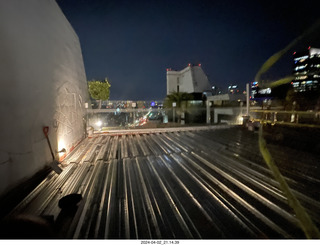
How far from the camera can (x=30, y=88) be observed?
293cm

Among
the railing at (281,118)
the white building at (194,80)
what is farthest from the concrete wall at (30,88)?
the white building at (194,80)

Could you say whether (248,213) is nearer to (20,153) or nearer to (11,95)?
(20,153)

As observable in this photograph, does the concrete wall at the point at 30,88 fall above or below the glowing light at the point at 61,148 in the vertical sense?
above

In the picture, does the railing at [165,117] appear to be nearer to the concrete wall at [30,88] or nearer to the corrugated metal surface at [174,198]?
the concrete wall at [30,88]

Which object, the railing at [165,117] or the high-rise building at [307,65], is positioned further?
the high-rise building at [307,65]

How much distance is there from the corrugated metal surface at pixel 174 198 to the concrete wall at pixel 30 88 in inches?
23.9

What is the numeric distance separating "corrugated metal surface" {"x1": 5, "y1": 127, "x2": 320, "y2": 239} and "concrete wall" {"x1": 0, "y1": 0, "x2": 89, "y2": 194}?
0.61m

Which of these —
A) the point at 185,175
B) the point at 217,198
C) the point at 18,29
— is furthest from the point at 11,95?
the point at 217,198

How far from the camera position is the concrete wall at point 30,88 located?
2346 millimetres

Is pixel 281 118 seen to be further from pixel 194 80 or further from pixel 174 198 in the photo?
pixel 194 80

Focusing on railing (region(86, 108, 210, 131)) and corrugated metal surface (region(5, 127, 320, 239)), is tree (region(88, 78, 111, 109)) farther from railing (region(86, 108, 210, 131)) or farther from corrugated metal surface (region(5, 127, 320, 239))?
corrugated metal surface (region(5, 127, 320, 239))

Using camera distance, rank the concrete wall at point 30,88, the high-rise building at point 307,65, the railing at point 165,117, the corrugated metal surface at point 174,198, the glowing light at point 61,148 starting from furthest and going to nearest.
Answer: the high-rise building at point 307,65, the railing at point 165,117, the glowing light at point 61,148, the concrete wall at point 30,88, the corrugated metal surface at point 174,198

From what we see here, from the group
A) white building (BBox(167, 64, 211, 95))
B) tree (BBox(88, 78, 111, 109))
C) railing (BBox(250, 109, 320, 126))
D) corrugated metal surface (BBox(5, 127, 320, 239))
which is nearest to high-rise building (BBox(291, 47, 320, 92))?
white building (BBox(167, 64, 211, 95))

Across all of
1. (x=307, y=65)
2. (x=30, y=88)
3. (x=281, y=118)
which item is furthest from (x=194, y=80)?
(x=307, y=65)
